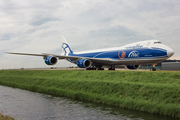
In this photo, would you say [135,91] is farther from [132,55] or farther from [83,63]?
[83,63]

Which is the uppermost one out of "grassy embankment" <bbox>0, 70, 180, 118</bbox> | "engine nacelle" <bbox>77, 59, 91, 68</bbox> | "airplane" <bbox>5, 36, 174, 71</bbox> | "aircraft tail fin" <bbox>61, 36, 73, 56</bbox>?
"aircraft tail fin" <bbox>61, 36, 73, 56</bbox>

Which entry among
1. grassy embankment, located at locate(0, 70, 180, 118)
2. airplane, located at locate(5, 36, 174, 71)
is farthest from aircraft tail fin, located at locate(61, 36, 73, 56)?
grassy embankment, located at locate(0, 70, 180, 118)

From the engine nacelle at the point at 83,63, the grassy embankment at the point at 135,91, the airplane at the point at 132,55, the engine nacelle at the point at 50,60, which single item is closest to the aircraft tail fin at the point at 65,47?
the airplane at the point at 132,55

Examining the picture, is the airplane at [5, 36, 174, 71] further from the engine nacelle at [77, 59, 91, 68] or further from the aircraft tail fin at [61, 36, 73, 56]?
the aircraft tail fin at [61, 36, 73, 56]

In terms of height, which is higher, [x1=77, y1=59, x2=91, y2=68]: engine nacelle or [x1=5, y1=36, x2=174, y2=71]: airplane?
[x1=5, y1=36, x2=174, y2=71]: airplane

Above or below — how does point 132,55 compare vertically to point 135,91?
above

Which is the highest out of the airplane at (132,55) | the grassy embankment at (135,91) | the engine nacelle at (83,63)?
the airplane at (132,55)

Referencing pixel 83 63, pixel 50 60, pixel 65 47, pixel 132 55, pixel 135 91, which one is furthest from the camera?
pixel 65 47

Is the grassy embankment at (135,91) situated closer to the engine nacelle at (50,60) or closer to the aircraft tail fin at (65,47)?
the engine nacelle at (50,60)

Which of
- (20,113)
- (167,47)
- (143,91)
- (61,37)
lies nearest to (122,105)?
(143,91)

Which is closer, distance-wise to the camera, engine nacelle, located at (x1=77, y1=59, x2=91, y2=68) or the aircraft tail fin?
engine nacelle, located at (x1=77, y1=59, x2=91, y2=68)

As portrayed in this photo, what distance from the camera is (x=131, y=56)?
2680cm

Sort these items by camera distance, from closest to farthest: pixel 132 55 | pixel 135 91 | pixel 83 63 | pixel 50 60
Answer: pixel 135 91 → pixel 132 55 → pixel 83 63 → pixel 50 60

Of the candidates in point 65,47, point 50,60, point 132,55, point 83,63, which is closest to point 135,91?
point 132,55
